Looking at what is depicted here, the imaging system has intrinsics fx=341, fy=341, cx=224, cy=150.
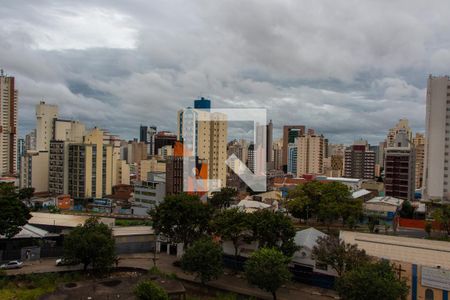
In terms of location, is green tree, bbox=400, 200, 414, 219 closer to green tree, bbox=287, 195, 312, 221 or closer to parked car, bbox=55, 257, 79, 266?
green tree, bbox=287, 195, 312, 221

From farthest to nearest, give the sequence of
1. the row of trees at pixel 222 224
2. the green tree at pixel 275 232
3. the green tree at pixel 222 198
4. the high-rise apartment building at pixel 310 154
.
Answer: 1. the high-rise apartment building at pixel 310 154
2. the green tree at pixel 222 198
3. the row of trees at pixel 222 224
4. the green tree at pixel 275 232

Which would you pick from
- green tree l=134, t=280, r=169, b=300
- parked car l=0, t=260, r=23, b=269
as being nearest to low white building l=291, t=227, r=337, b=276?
green tree l=134, t=280, r=169, b=300

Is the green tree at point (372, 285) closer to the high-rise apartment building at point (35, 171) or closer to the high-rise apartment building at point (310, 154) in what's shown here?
the high-rise apartment building at point (35, 171)

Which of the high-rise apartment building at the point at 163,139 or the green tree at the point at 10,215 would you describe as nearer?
the green tree at the point at 10,215

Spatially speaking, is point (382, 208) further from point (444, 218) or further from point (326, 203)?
point (326, 203)

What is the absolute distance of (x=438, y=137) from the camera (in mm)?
29062

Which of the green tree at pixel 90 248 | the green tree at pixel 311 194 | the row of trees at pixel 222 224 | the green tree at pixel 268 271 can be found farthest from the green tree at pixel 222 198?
the green tree at pixel 268 271

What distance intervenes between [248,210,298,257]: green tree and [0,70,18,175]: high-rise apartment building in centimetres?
4572

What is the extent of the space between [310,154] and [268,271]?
168ft

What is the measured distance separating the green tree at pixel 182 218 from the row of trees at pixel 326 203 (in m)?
8.55

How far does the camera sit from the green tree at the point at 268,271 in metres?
10.6

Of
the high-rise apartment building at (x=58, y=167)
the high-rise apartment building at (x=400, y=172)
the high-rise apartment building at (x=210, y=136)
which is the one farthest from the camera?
the high-rise apartment building at (x=58, y=167)

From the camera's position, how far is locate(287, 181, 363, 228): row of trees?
20.0 meters

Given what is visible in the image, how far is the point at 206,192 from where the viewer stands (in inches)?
1134
